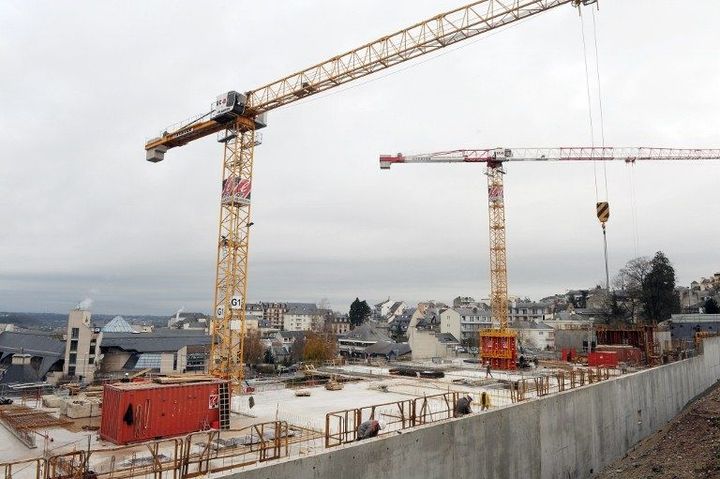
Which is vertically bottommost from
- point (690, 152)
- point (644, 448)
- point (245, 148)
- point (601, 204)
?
point (644, 448)

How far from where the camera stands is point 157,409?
16.6 metres

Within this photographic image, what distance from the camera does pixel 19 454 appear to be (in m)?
14.5

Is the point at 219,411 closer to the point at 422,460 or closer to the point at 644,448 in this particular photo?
the point at 422,460

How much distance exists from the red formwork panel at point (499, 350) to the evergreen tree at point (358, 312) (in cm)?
8494

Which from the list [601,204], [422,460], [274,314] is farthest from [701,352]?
[274,314]

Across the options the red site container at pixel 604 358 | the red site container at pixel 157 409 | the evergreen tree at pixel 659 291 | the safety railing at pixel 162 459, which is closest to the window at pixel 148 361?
the red site container at pixel 157 409

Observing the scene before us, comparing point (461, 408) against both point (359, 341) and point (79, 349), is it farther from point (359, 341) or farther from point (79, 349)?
point (359, 341)

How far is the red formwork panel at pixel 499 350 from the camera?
44719mm

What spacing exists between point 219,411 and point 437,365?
27.7 m

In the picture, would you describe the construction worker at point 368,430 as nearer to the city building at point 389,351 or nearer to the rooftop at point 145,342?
the rooftop at point 145,342

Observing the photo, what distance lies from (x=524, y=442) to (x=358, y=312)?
113402 millimetres

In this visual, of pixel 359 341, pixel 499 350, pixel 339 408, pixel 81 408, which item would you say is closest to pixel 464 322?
pixel 359 341

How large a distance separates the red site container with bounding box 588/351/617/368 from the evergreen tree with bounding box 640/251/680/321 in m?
48.4

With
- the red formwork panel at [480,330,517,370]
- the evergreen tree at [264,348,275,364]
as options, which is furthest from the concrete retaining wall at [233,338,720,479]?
the evergreen tree at [264,348,275,364]
